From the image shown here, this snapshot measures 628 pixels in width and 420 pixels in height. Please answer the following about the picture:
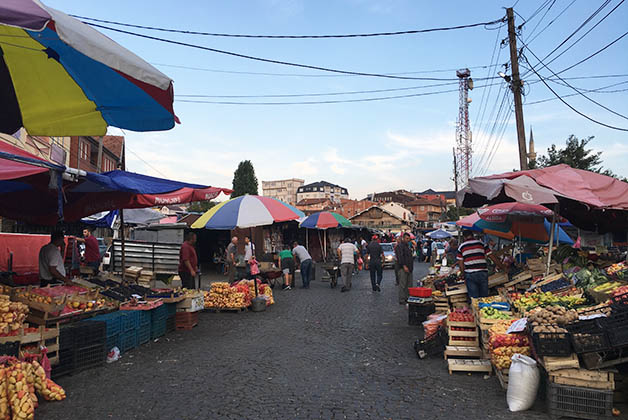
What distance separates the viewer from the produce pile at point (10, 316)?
541 centimetres

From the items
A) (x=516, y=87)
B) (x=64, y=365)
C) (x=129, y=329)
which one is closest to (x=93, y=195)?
(x=129, y=329)

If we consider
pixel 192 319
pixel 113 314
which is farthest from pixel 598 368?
pixel 192 319

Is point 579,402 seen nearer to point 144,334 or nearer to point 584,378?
point 584,378

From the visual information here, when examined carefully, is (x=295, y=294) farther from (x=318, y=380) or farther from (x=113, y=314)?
(x=318, y=380)

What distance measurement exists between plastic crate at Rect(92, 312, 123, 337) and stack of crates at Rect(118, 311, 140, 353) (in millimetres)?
94

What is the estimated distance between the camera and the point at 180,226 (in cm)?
2395

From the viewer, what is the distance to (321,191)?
5989 inches

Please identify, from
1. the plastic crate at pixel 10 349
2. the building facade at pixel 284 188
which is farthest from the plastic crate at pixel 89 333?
the building facade at pixel 284 188

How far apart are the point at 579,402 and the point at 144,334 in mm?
6729

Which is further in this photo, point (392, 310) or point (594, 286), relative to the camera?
point (392, 310)

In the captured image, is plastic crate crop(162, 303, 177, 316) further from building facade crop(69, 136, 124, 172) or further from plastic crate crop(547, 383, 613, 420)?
building facade crop(69, 136, 124, 172)

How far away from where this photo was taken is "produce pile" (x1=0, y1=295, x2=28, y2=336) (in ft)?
17.7

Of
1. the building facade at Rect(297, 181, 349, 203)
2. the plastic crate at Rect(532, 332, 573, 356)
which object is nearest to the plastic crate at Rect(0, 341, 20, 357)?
the plastic crate at Rect(532, 332, 573, 356)

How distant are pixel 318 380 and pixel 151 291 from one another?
488 cm
